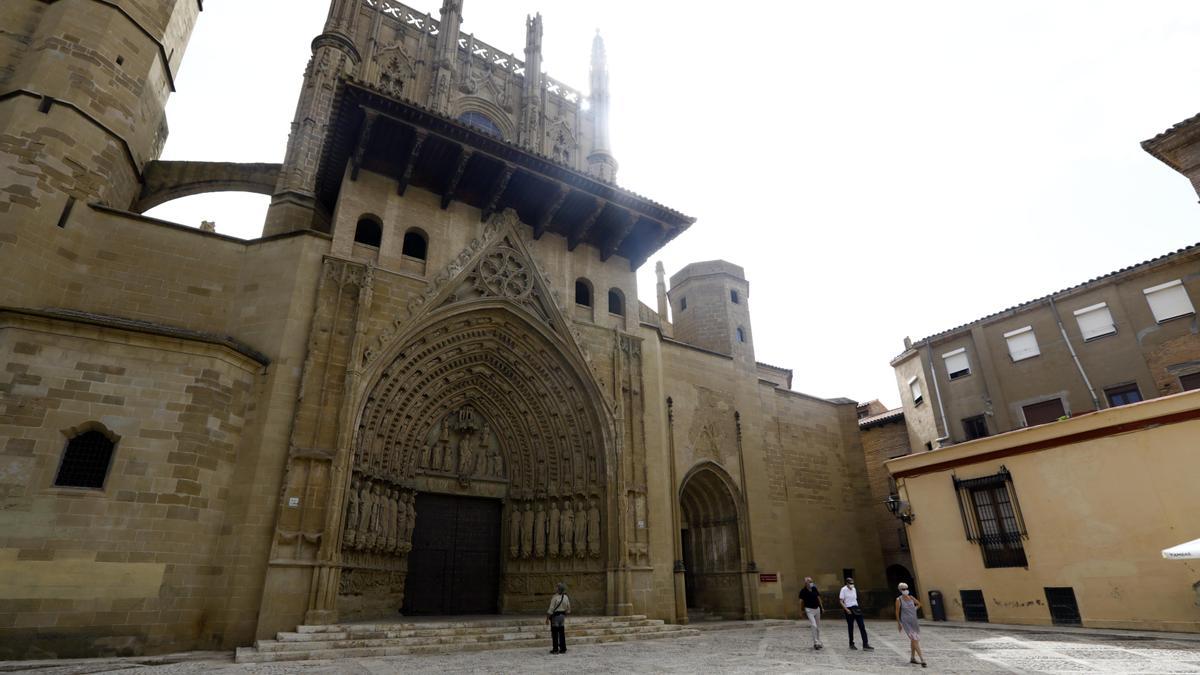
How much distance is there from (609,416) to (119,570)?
28.5 ft

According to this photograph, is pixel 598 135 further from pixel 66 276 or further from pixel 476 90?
pixel 66 276

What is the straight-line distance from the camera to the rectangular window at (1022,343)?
17.8 meters

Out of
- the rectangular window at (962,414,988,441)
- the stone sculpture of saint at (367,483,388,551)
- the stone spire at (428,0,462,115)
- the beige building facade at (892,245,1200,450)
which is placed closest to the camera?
the stone sculpture of saint at (367,483,388,551)

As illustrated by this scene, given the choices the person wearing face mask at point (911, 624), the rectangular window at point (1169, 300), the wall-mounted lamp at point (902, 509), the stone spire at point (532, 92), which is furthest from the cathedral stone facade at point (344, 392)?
the rectangular window at point (1169, 300)

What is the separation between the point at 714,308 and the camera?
18.6 metres

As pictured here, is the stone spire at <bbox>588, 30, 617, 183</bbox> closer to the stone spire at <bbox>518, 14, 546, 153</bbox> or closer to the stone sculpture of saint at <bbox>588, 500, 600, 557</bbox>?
the stone spire at <bbox>518, 14, 546, 153</bbox>

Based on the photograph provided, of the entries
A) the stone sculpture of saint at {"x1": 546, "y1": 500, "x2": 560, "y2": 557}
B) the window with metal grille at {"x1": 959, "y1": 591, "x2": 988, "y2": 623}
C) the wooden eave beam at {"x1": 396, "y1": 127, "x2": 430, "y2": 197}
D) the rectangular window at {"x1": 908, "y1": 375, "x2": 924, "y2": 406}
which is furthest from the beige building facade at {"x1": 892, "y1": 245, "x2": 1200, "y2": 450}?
the wooden eave beam at {"x1": 396, "y1": 127, "x2": 430, "y2": 197}

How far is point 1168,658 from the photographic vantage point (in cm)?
725

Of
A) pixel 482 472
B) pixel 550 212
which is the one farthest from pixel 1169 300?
pixel 482 472

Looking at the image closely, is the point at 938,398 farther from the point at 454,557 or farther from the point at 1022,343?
the point at 454,557

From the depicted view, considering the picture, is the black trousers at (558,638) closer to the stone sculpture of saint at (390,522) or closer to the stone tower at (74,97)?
the stone sculpture of saint at (390,522)

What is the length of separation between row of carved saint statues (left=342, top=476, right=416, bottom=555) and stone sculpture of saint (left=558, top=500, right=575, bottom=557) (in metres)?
3.04

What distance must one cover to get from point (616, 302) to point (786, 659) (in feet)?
30.6

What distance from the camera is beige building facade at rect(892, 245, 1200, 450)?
1546 centimetres
